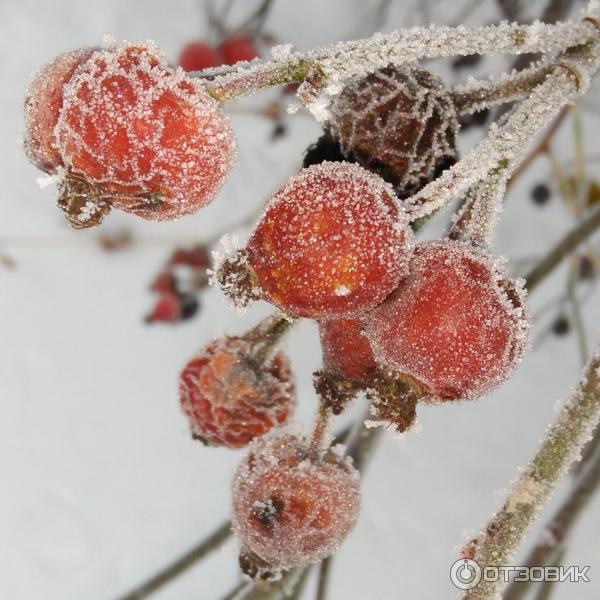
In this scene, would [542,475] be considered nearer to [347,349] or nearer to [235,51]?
[347,349]

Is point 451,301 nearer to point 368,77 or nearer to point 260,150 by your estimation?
point 368,77

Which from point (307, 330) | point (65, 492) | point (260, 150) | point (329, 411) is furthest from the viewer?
point (260, 150)

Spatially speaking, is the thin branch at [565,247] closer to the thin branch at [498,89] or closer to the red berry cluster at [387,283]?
the thin branch at [498,89]

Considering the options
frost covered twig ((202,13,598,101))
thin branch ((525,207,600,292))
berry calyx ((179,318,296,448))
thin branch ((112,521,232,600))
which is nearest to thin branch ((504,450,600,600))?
thin branch ((525,207,600,292))

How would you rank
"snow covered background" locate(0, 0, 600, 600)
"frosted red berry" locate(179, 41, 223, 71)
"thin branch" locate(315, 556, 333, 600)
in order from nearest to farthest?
1. "thin branch" locate(315, 556, 333, 600)
2. "frosted red berry" locate(179, 41, 223, 71)
3. "snow covered background" locate(0, 0, 600, 600)

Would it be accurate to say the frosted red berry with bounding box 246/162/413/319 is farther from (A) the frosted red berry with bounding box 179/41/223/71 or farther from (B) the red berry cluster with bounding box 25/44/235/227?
(A) the frosted red berry with bounding box 179/41/223/71

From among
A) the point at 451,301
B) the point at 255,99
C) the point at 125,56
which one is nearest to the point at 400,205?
the point at 451,301

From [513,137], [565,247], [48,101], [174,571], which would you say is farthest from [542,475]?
[565,247]
